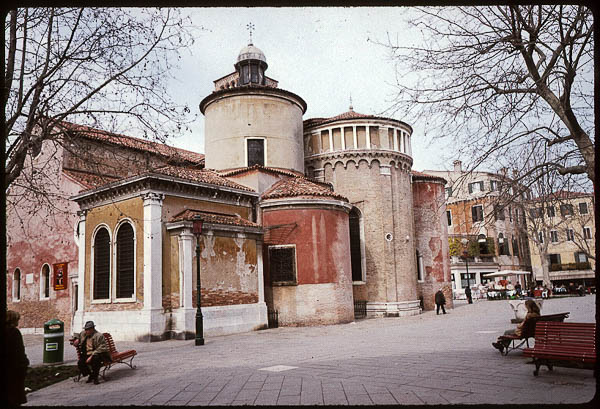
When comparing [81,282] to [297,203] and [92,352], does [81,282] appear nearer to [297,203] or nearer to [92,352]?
[297,203]

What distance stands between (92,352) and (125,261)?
9.47 metres

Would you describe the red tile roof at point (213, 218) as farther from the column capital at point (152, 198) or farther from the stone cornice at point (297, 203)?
the stone cornice at point (297, 203)

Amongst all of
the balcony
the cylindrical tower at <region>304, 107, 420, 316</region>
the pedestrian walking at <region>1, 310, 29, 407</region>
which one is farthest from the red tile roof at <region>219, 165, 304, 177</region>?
the balcony

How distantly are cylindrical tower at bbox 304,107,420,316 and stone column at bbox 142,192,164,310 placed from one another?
11.0 meters

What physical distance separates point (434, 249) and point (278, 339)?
1603 cm

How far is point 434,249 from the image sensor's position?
2916cm

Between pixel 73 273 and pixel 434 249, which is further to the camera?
pixel 434 249

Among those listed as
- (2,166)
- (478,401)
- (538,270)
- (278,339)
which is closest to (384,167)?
(278,339)

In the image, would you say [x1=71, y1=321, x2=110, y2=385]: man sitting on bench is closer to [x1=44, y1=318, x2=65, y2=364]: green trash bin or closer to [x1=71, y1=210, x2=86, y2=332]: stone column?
[x1=44, y1=318, x2=65, y2=364]: green trash bin

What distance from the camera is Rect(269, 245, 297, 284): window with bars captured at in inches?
816

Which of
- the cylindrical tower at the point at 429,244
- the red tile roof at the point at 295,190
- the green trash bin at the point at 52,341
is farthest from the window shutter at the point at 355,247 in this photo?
the green trash bin at the point at 52,341

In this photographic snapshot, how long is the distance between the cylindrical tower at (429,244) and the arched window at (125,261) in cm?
1680

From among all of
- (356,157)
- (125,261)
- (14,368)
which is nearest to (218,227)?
(125,261)

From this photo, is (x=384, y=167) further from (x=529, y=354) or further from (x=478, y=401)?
(x=478, y=401)
